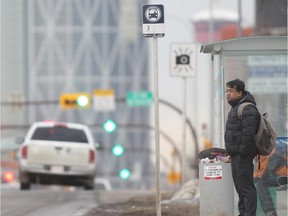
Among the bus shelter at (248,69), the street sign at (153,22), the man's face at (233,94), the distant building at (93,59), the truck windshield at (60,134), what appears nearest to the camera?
the man's face at (233,94)

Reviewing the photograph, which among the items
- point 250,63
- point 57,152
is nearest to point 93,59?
point 57,152

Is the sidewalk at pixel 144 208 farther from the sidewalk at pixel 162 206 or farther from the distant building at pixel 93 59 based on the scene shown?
the distant building at pixel 93 59

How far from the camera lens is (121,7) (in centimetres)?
12062

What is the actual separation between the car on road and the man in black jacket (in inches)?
473

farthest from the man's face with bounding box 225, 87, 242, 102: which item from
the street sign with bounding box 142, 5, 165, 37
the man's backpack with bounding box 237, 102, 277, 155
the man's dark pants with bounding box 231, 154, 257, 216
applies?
the street sign with bounding box 142, 5, 165, 37

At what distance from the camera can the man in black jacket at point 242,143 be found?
936 centimetres

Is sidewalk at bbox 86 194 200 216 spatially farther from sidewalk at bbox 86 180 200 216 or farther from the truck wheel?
the truck wheel

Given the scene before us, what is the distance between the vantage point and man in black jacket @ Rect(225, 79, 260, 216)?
368 inches

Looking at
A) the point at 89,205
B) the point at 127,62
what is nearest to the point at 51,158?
the point at 89,205

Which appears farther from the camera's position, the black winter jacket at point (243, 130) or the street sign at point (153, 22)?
the street sign at point (153, 22)

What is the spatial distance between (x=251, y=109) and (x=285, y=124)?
1.21 metres

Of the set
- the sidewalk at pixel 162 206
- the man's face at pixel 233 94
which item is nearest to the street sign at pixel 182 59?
the sidewalk at pixel 162 206

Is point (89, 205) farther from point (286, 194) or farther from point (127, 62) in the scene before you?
point (127, 62)

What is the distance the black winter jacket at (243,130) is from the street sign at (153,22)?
6.14ft
